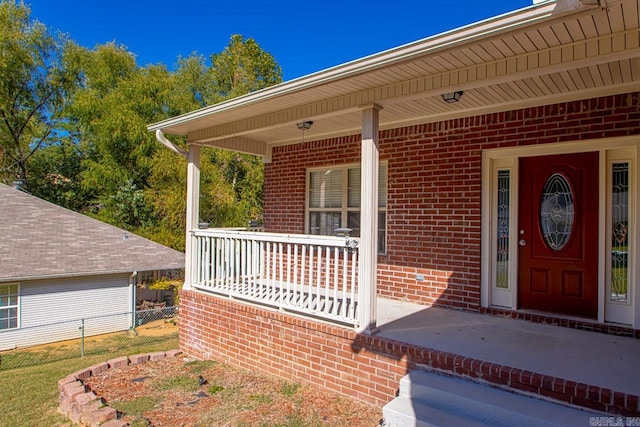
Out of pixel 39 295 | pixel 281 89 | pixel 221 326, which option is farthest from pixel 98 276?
pixel 281 89

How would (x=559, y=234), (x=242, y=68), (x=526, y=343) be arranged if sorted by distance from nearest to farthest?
(x=526, y=343) < (x=559, y=234) < (x=242, y=68)

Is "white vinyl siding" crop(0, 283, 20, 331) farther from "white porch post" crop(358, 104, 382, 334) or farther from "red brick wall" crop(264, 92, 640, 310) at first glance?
"white porch post" crop(358, 104, 382, 334)

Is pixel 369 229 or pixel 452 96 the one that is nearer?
pixel 369 229

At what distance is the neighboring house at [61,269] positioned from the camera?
1260 cm

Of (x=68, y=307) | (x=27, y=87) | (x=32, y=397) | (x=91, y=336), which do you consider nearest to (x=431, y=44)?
(x=32, y=397)

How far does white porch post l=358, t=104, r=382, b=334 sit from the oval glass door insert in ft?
7.33

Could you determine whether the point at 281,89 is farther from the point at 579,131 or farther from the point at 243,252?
the point at 579,131

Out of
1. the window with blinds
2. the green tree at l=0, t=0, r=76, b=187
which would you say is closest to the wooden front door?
the window with blinds

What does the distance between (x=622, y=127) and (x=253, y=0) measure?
1849 cm

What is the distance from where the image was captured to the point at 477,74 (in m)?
3.41

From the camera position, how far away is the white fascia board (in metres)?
2.58

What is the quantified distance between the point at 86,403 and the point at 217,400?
140 centimetres

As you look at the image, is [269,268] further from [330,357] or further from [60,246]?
[60,246]

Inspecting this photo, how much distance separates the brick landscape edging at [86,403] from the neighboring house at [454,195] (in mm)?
1311
